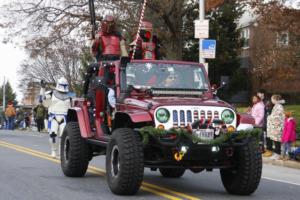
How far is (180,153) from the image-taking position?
30.8ft

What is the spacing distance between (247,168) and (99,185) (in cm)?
264

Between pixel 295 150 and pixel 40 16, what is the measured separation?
1834 cm

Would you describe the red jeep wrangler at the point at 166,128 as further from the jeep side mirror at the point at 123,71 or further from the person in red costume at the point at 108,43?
the person in red costume at the point at 108,43

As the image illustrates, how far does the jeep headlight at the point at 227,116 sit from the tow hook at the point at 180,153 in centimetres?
90

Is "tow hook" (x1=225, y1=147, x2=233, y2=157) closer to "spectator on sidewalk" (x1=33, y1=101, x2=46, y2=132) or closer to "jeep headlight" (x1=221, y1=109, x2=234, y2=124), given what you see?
"jeep headlight" (x1=221, y1=109, x2=234, y2=124)

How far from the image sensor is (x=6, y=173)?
12.5m

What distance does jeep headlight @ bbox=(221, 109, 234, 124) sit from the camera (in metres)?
9.89

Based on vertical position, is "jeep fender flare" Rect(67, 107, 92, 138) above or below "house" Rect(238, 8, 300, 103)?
below

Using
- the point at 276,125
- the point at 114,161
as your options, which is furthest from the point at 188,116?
the point at 276,125

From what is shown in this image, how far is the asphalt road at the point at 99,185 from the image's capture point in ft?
32.3

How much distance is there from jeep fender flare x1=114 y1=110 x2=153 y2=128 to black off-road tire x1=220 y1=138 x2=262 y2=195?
149 centimetres

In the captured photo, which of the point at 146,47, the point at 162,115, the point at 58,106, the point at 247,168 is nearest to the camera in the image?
the point at 162,115

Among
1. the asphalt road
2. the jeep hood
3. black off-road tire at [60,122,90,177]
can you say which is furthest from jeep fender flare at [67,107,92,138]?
Answer: the jeep hood

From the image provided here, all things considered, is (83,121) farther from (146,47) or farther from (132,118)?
(132,118)
